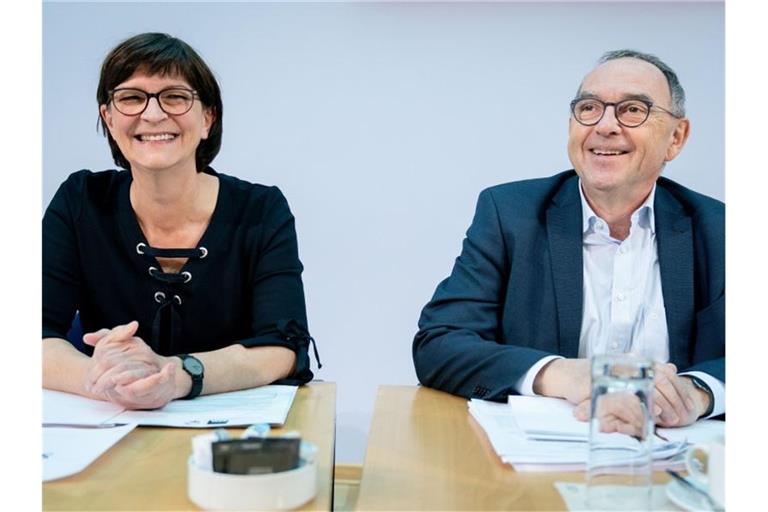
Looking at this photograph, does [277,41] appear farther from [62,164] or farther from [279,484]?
[279,484]

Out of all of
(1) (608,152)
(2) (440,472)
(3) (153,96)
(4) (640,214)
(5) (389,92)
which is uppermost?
(5) (389,92)

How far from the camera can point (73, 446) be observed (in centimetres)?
118

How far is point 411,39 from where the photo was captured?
9.51ft

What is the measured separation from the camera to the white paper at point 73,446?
3.56 feet

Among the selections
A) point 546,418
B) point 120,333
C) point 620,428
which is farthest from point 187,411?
point 620,428

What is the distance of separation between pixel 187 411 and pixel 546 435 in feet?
2.04

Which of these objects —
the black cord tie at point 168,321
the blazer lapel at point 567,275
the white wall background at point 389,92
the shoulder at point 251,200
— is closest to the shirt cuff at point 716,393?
the blazer lapel at point 567,275

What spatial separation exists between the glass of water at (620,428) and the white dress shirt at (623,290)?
775mm

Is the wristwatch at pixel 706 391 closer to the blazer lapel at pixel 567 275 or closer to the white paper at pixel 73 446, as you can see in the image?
the blazer lapel at pixel 567 275

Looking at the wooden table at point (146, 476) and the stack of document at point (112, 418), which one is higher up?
the stack of document at point (112, 418)

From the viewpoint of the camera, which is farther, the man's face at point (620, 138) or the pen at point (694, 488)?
the man's face at point (620, 138)

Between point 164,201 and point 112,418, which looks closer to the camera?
point 112,418

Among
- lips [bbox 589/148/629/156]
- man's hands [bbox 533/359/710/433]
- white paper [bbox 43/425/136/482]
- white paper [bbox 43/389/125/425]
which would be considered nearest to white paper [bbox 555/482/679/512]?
man's hands [bbox 533/359/710/433]

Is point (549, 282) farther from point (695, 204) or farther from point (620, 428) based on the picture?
point (620, 428)
